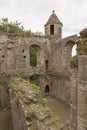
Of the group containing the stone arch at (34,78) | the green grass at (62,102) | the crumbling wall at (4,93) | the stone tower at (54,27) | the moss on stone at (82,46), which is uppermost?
the stone tower at (54,27)

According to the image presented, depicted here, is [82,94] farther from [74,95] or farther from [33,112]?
[33,112]

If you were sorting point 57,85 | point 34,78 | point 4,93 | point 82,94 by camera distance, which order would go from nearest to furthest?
point 82,94
point 4,93
point 57,85
point 34,78

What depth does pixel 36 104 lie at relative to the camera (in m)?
8.69

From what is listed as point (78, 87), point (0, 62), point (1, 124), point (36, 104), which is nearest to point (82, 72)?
point (78, 87)

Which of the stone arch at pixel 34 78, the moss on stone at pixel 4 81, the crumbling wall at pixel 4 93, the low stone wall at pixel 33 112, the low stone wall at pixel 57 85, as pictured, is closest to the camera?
the low stone wall at pixel 33 112

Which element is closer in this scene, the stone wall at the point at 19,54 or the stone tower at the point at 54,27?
the stone wall at the point at 19,54

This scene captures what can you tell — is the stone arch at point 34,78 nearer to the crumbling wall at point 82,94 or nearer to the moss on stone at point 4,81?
the moss on stone at point 4,81

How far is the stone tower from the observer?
20.8 m

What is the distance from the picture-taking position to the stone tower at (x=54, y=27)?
20.8 metres

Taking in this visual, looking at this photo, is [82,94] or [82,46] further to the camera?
[82,46]

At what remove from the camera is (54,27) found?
20.9 m

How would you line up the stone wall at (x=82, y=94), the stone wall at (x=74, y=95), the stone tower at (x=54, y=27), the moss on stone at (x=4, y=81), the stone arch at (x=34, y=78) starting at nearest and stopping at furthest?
the stone wall at (x=82, y=94) < the stone wall at (x=74, y=95) < the moss on stone at (x=4, y=81) < the stone arch at (x=34, y=78) < the stone tower at (x=54, y=27)

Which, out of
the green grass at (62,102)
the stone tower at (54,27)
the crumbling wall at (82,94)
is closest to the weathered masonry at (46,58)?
the stone tower at (54,27)

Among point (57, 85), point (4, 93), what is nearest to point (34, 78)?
point (57, 85)
